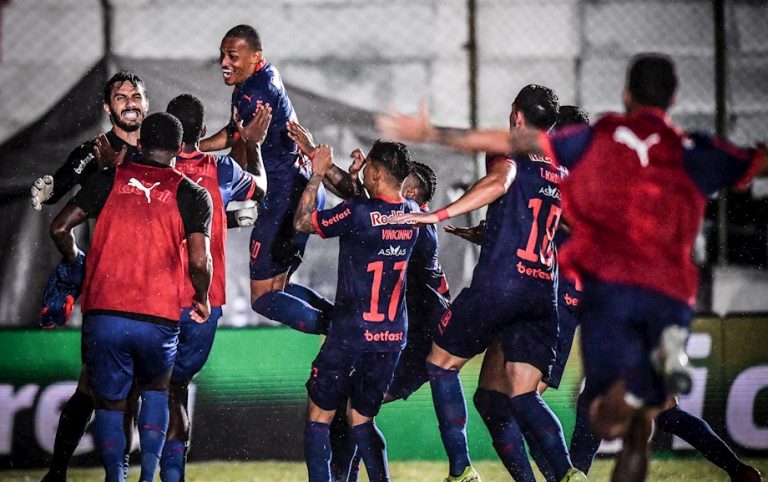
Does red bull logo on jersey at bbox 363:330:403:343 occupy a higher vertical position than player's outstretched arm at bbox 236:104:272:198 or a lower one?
lower

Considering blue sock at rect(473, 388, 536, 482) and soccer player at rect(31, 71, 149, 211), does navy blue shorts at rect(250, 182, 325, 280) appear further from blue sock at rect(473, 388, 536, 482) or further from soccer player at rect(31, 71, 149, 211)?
blue sock at rect(473, 388, 536, 482)

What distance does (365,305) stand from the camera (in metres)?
6.26

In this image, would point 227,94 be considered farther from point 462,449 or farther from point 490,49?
point 462,449

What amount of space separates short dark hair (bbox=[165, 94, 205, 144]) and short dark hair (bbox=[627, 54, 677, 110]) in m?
2.86

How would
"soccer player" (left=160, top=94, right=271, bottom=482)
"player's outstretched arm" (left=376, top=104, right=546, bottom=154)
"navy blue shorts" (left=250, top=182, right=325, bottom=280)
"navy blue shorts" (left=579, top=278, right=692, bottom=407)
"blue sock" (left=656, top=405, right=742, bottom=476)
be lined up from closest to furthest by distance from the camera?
"navy blue shorts" (left=579, top=278, right=692, bottom=407), "player's outstretched arm" (left=376, top=104, right=546, bottom=154), "soccer player" (left=160, top=94, right=271, bottom=482), "blue sock" (left=656, top=405, right=742, bottom=476), "navy blue shorts" (left=250, top=182, right=325, bottom=280)

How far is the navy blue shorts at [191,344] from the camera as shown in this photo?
651 centimetres

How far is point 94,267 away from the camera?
5887 mm

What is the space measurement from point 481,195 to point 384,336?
0.97 meters

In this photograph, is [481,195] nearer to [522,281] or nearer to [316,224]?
[522,281]

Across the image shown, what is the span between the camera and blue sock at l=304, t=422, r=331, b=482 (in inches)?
247

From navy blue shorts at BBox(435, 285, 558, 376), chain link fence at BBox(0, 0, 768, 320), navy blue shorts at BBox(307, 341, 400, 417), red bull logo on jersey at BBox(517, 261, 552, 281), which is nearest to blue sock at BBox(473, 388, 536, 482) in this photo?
navy blue shorts at BBox(435, 285, 558, 376)

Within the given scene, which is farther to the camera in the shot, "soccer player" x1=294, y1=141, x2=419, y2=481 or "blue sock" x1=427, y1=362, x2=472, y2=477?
"blue sock" x1=427, y1=362, x2=472, y2=477

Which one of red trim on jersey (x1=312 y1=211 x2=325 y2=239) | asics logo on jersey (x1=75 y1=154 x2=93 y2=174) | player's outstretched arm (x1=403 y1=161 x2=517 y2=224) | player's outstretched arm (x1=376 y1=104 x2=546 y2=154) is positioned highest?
player's outstretched arm (x1=376 y1=104 x2=546 y2=154)

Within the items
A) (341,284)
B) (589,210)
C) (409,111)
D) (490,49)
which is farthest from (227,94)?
(589,210)
